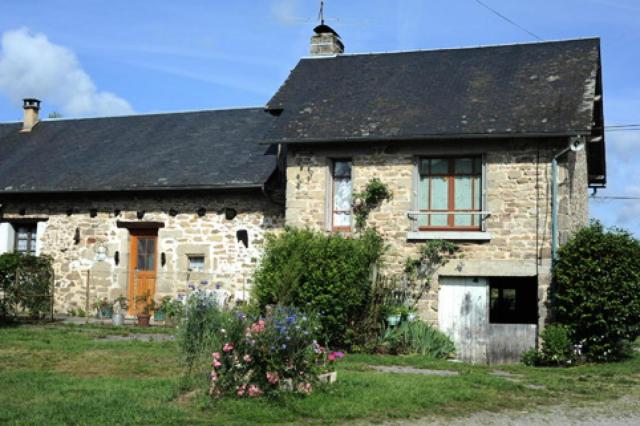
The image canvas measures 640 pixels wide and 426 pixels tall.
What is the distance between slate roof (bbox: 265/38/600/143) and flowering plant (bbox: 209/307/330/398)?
7113 millimetres

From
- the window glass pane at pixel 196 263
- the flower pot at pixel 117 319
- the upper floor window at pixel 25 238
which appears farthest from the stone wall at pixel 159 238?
the flower pot at pixel 117 319

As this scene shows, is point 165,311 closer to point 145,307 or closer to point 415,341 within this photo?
point 145,307

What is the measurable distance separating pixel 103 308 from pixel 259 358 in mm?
11107

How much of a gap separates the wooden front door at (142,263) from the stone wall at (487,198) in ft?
14.3

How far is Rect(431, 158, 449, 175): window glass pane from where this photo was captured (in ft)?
51.5

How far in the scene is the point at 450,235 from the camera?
49.8 ft

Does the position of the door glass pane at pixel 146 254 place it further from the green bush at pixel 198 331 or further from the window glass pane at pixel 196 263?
the green bush at pixel 198 331

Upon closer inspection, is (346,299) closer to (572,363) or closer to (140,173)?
(572,363)

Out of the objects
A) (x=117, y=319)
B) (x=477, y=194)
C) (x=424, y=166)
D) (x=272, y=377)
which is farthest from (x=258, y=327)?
(x=117, y=319)

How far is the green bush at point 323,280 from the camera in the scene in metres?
14.3

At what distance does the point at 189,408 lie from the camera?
849 centimetres

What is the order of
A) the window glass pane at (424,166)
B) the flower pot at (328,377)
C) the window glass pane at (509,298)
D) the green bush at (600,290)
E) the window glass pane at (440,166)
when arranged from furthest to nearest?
the window glass pane at (509,298), the window glass pane at (424,166), the window glass pane at (440,166), the green bush at (600,290), the flower pot at (328,377)

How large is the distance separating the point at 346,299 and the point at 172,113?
1025cm

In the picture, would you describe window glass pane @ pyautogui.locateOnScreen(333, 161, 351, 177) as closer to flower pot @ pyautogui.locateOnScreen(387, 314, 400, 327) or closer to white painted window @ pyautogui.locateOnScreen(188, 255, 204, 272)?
flower pot @ pyautogui.locateOnScreen(387, 314, 400, 327)
